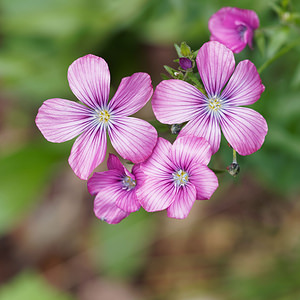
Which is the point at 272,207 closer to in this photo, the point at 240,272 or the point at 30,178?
the point at 240,272

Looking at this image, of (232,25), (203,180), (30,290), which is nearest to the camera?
(203,180)

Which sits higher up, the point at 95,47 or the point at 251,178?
the point at 95,47

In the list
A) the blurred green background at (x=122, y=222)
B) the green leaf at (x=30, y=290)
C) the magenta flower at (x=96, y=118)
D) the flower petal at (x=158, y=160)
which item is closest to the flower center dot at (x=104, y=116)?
the magenta flower at (x=96, y=118)

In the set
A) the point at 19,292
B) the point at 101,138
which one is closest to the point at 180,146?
the point at 101,138

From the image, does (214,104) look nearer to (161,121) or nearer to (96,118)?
(161,121)

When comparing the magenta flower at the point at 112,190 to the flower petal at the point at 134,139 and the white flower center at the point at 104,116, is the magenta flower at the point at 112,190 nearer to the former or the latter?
the flower petal at the point at 134,139

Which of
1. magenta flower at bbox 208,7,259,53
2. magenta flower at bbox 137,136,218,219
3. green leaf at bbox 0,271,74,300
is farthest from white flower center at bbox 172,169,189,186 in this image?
green leaf at bbox 0,271,74,300

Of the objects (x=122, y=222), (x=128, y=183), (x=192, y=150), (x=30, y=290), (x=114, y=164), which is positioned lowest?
(x=30, y=290)

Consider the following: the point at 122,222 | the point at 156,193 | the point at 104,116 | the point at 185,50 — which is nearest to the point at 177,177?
the point at 156,193
